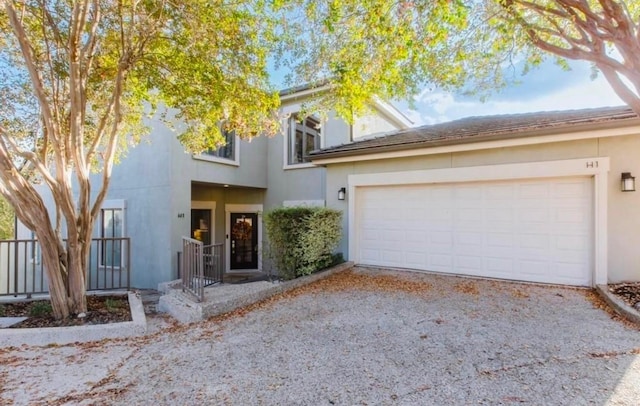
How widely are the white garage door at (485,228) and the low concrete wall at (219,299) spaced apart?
252cm

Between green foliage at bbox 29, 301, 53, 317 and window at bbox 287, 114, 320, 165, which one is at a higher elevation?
window at bbox 287, 114, 320, 165

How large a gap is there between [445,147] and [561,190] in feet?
8.52

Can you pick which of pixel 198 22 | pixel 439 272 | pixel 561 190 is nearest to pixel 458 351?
pixel 439 272

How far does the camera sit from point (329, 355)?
4414 mm

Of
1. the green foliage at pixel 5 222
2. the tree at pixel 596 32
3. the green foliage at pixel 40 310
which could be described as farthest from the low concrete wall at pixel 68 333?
the green foliage at pixel 5 222

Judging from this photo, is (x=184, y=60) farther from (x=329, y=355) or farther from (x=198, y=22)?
(x=329, y=355)

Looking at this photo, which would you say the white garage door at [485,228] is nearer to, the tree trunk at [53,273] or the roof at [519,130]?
the roof at [519,130]

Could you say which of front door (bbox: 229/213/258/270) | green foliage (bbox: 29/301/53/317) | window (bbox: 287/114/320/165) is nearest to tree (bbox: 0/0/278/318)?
green foliage (bbox: 29/301/53/317)

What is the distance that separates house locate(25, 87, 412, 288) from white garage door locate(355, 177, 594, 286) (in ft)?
10.5

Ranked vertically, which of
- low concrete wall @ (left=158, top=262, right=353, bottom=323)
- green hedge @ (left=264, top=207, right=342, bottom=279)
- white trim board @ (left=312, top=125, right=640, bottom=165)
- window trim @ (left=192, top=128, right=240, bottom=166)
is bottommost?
low concrete wall @ (left=158, top=262, right=353, bottom=323)

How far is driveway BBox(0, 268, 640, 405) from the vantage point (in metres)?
3.50

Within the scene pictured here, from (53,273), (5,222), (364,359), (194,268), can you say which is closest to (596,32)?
(364,359)

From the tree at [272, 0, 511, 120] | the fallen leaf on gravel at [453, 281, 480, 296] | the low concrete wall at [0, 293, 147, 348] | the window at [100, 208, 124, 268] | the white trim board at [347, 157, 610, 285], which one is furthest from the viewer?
the window at [100, 208, 124, 268]

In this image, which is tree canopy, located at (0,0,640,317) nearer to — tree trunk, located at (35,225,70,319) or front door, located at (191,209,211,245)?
tree trunk, located at (35,225,70,319)
